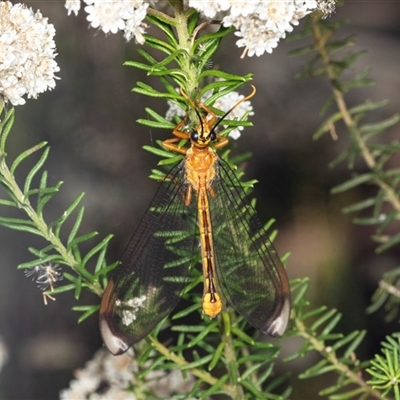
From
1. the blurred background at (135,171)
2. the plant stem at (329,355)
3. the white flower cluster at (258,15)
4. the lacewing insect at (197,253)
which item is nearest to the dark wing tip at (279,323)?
the lacewing insect at (197,253)

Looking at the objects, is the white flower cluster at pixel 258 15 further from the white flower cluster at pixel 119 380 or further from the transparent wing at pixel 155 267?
the white flower cluster at pixel 119 380

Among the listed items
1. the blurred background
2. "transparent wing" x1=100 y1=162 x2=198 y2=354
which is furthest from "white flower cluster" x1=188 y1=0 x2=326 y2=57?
the blurred background

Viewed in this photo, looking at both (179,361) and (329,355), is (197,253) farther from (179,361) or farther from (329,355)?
(329,355)

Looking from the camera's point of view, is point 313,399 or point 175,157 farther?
point 313,399

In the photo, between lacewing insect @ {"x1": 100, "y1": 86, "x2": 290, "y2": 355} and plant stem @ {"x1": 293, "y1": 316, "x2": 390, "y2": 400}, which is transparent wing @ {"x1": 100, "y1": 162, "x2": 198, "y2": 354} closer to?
lacewing insect @ {"x1": 100, "y1": 86, "x2": 290, "y2": 355}

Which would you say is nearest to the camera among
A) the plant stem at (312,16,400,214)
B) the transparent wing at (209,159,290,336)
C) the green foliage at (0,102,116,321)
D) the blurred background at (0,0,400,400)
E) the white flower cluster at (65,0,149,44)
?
the white flower cluster at (65,0,149,44)

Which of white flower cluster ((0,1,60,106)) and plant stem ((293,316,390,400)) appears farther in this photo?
plant stem ((293,316,390,400))

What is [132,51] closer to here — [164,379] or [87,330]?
[87,330]

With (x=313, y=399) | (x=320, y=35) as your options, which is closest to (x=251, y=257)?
(x=320, y=35)
